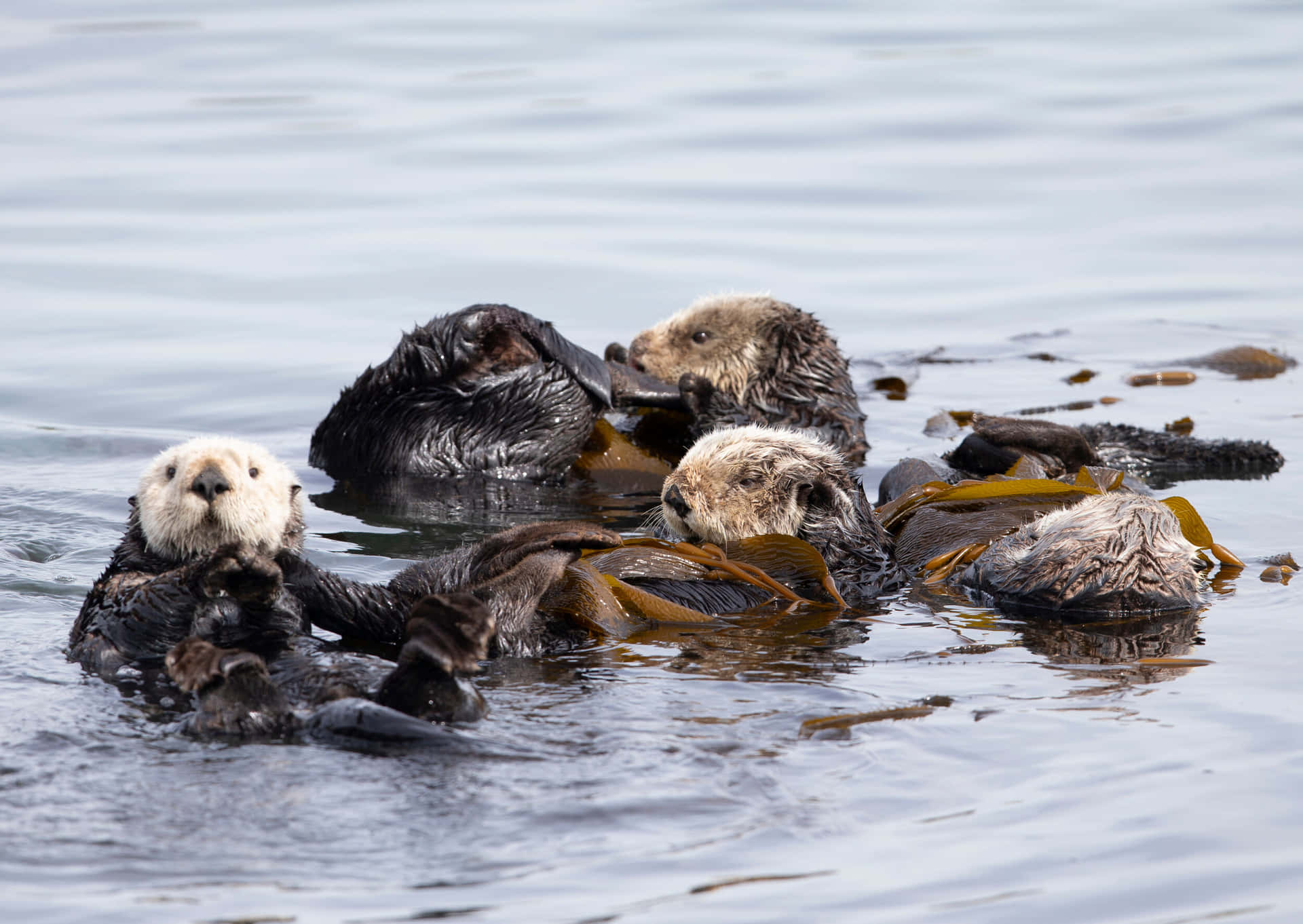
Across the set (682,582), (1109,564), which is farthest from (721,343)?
(1109,564)

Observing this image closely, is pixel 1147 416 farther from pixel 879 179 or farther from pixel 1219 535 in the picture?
pixel 879 179

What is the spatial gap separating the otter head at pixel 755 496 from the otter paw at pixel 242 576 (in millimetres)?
1471

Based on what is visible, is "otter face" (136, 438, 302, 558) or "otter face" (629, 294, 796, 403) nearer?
"otter face" (136, 438, 302, 558)

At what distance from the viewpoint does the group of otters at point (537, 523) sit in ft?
10.6

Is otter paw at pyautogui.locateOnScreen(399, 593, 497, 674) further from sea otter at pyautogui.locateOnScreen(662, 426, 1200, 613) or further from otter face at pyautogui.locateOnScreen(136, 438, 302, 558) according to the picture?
sea otter at pyautogui.locateOnScreen(662, 426, 1200, 613)

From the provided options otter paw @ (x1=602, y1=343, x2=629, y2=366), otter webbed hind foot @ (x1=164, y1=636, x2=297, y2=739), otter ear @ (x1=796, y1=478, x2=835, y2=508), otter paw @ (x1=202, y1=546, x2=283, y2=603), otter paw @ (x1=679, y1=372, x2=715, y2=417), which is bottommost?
otter webbed hind foot @ (x1=164, y1=636, x2=297, y2=739)

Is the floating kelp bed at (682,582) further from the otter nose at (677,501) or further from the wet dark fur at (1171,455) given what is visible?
the wet dark fur at (1171,455)

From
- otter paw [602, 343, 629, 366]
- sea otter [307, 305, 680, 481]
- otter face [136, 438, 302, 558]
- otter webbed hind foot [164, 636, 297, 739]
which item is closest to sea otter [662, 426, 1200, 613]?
otter face [136, 438, 302, 558]

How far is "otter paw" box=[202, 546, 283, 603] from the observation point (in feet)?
11.0

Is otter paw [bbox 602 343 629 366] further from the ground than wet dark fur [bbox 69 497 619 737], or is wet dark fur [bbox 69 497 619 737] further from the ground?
otter paw [bbox 602 343 629 366]

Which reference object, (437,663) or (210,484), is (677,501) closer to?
(210,484)

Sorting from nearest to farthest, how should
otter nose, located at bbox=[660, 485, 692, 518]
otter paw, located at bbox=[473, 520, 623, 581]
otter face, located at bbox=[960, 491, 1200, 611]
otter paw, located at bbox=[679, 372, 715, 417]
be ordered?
otter paw, located at bbox=[473, 520, 623, 581]
otter face, located at bbox=[960, 491, 1200, 611]
otter nose, located at bbox=[660, 485, 692, 518]
otter paw, located at bbox=[679, 372, 715, 417]

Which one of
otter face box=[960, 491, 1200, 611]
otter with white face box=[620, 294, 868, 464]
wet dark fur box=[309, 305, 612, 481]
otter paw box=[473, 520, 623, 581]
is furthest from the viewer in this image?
otter with white face box=[620, 294, 868, 464]

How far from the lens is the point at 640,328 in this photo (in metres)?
9.52
